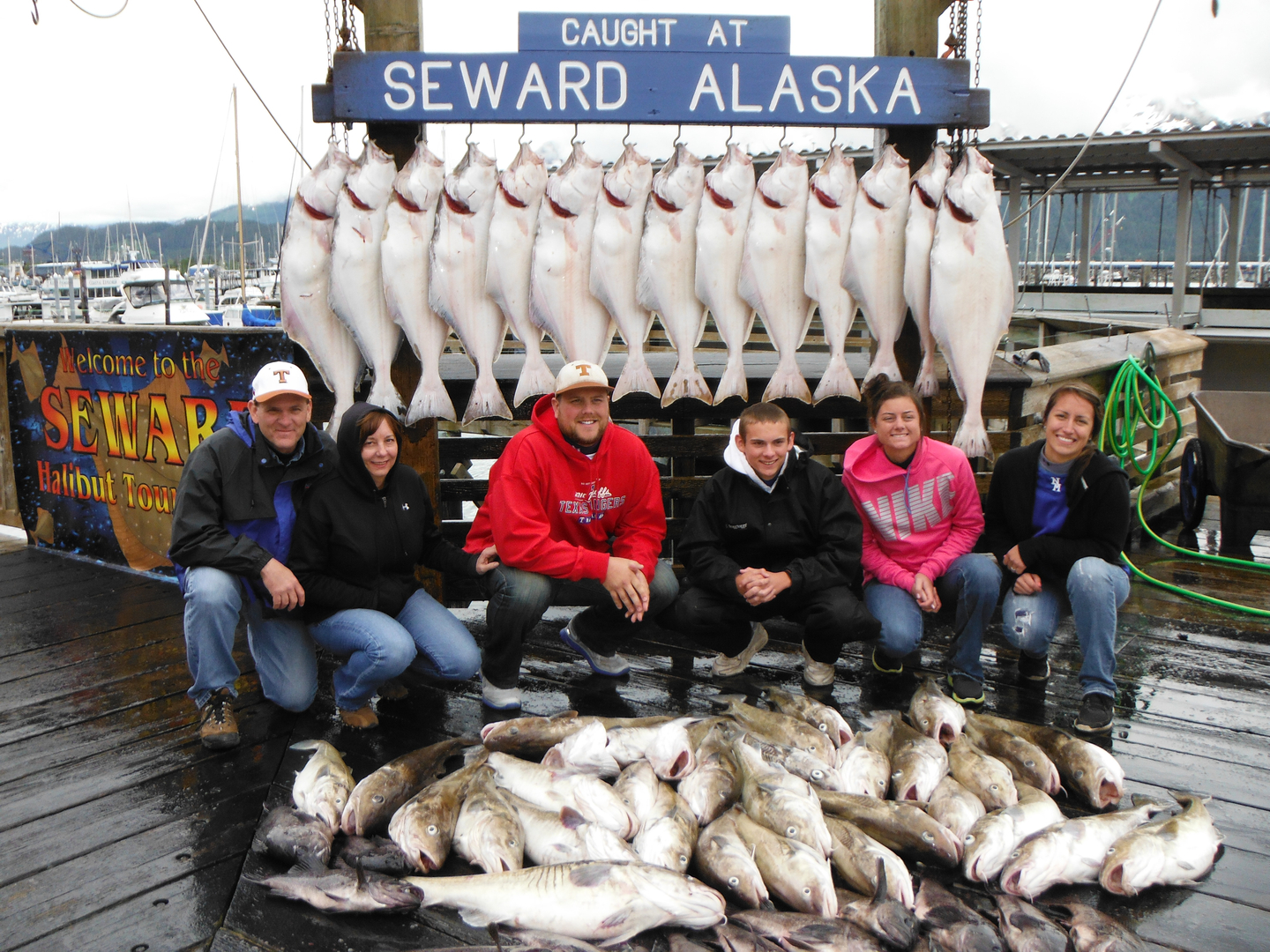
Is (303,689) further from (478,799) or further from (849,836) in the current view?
(849,836)

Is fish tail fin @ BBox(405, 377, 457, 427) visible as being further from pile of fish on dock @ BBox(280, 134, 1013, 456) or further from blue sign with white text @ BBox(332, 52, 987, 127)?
blue sign with white text @ BBox(332, 52, 987, 127)

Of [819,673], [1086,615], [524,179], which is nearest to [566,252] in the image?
[524,179]

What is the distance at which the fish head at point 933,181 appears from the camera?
3539mm

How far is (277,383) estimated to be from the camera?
2979mm

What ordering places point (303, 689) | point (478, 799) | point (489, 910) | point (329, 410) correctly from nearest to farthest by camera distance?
point (489, 910)
point (478, 799)
point (303, 689)
point (329, 410)

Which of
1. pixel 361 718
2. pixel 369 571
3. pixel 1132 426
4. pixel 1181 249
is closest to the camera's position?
pixel 361 718

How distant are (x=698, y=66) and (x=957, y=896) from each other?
284cm

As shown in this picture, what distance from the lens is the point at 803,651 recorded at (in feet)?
11.9

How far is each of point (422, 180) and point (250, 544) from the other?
1478 millimetres

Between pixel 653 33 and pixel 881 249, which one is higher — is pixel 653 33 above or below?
above

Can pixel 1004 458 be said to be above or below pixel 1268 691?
above

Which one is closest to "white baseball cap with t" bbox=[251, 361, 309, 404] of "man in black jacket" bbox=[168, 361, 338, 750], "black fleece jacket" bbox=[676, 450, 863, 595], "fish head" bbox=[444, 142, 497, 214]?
"man in black jacket" bbox=[168, 361, 338, 750]

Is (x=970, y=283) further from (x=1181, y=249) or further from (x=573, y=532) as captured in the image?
(x=1181, y=249)

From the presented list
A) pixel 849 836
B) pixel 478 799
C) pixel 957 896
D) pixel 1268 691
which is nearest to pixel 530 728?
pixel 478 799
